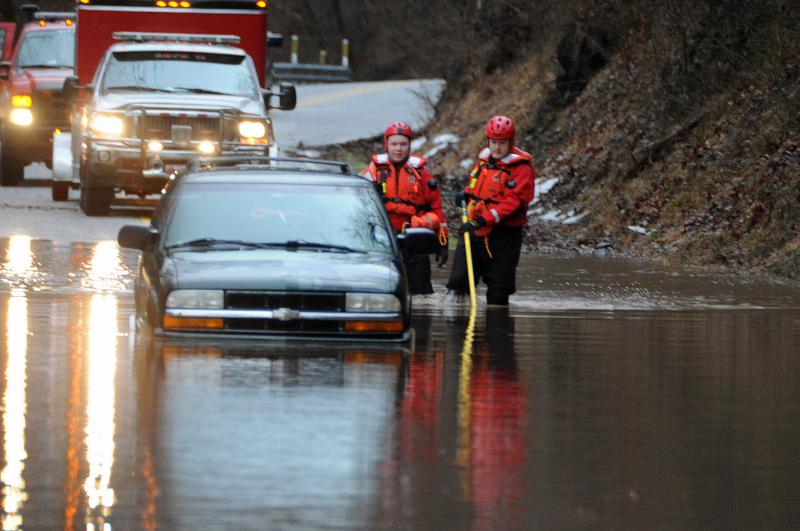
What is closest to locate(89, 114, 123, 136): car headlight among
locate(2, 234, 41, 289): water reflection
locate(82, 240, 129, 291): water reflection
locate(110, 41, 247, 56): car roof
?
locate(110, 41, 247, 56): car roof

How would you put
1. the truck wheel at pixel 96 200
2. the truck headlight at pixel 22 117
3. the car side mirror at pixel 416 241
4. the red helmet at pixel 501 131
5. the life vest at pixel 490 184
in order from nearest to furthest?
the car side mirror at pixel 416 241 < the red helmet at pixel 501 131 < the life vest at pixel 490 184 < the truck wheel at pixel 96 200 < the truck headlight at pixel 22 117

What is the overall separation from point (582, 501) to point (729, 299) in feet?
31.4

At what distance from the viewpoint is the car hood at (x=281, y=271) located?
37.0 ft

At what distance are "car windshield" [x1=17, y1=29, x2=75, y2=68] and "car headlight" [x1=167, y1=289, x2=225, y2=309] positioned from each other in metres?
20.5

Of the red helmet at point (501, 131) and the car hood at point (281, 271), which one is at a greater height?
the red helmet at point (501, 131)

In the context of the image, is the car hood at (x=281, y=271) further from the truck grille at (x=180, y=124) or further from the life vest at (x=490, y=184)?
the truck grille at (x=180, y=124)

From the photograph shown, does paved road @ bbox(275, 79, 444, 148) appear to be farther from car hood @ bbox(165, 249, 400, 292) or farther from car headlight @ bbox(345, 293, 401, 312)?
car headlight @ bbox(345, 293, 401, 312)

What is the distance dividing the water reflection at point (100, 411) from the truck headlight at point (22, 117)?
15528 mm

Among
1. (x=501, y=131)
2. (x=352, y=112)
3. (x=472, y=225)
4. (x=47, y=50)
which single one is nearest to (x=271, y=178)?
(x=472, y=225)

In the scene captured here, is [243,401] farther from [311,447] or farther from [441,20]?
[441,20]

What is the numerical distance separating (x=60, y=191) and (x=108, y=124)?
442 centimetres

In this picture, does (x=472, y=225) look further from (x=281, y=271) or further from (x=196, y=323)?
(x=196, y=323)

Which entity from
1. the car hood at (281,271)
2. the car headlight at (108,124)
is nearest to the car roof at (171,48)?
the car headlight at (108,124)

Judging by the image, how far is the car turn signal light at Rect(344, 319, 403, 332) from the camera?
11.4 meters
